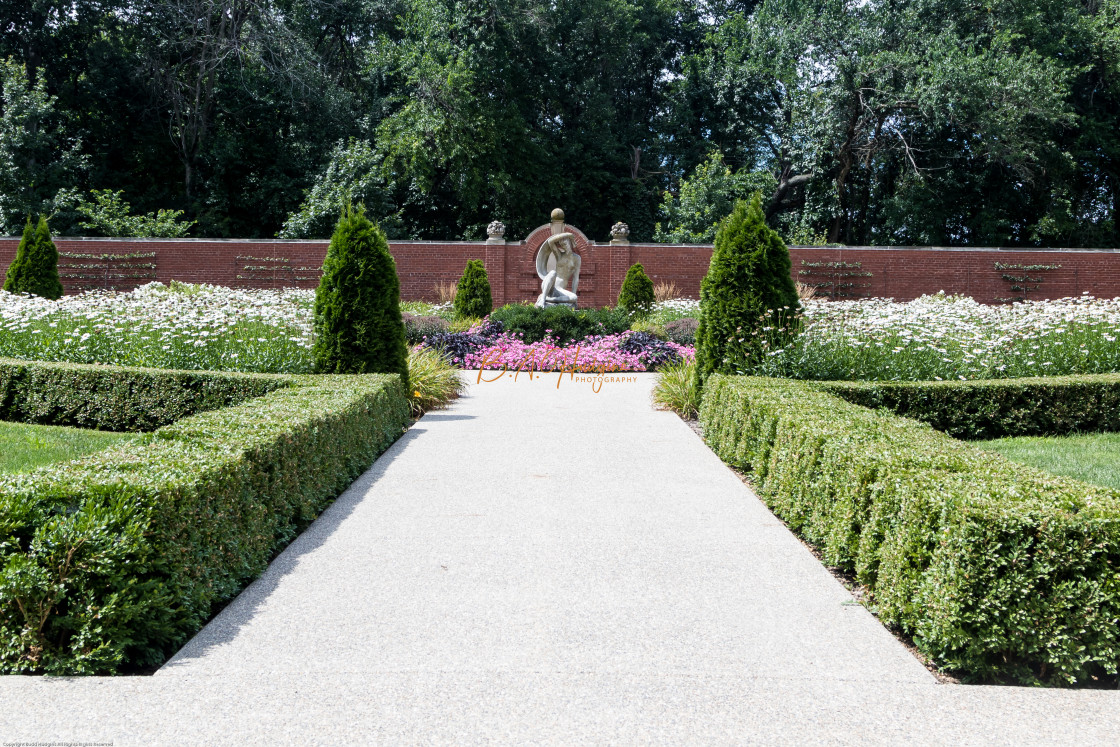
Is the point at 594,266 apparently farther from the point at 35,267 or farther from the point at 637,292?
the point at 35,267

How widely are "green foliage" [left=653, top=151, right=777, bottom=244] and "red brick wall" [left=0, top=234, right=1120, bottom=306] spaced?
11.0ft

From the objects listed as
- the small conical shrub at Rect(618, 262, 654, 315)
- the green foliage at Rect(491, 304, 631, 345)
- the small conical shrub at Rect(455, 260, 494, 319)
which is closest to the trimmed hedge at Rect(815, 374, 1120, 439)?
the green foliage at Rect(491, 304, 631, 345)

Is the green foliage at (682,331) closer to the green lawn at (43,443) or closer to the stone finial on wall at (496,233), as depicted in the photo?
the stone finial on wall at (496,233)

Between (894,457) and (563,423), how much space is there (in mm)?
4872

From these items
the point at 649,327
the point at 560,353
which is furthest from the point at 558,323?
the point at 649,327

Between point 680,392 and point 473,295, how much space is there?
381 inches

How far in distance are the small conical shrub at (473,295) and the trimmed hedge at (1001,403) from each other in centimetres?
1154

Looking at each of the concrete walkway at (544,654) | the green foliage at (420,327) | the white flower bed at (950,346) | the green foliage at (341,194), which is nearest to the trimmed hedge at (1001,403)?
the white flower bed at (950,346)

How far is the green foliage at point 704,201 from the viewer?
84.8 ft

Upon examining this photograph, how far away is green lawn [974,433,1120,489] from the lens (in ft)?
20.0

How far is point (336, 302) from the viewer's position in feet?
29.1

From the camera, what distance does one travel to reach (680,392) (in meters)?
9.78

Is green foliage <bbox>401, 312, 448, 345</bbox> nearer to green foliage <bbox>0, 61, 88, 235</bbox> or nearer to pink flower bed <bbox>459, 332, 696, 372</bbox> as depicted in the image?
pink flower bed <bbox>459, 332, 696, 372</bbox>

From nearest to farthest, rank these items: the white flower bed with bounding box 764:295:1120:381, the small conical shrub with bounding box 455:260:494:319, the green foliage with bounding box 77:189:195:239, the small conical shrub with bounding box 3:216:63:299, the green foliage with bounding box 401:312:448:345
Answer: the white flower bed with bounding box 764:295:1120:381
the green foliage with bounding box 401:312:448:345
the small conical shrub with bounding box 3:216:63:299
the small conical shrub with bounding box 455:260:494:319
the green foliage with bounding box 77:189:195:239
